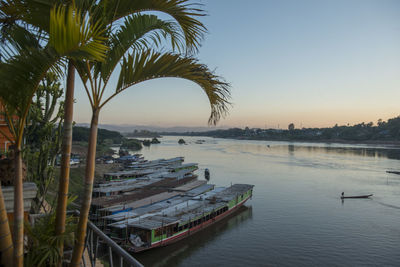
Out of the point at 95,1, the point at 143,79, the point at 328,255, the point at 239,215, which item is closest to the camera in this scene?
the point at 95,1

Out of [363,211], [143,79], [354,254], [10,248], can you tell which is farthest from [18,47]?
[363,211]

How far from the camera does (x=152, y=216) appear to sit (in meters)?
22.5

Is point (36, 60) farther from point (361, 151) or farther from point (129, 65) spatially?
point (361, 151)

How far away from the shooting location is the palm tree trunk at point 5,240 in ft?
9.70

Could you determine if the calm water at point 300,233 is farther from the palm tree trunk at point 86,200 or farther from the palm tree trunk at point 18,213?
the palm tree trunk at point 18,213

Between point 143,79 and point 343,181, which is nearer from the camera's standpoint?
point 143,79

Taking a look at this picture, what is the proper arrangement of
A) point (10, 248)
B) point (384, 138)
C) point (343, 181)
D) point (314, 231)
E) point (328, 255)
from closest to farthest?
point (10, 248) < point (328, 255) < point (314, 231) < point (343, 181) < point (384, 138)

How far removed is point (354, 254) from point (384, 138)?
141328 mm

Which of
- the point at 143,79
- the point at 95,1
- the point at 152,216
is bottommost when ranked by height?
the point at 152,216

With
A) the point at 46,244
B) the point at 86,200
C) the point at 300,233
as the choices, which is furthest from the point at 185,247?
the point at 86,200

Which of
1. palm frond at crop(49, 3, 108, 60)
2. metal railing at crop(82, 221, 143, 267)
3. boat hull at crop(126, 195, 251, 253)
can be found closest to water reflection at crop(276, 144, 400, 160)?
boat hull at crop(126, 195, 251, 253)

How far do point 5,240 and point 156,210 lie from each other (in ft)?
74.5

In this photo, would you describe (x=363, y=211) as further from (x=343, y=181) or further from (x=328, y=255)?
(x=343, y=181)

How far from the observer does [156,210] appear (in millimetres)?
24984
